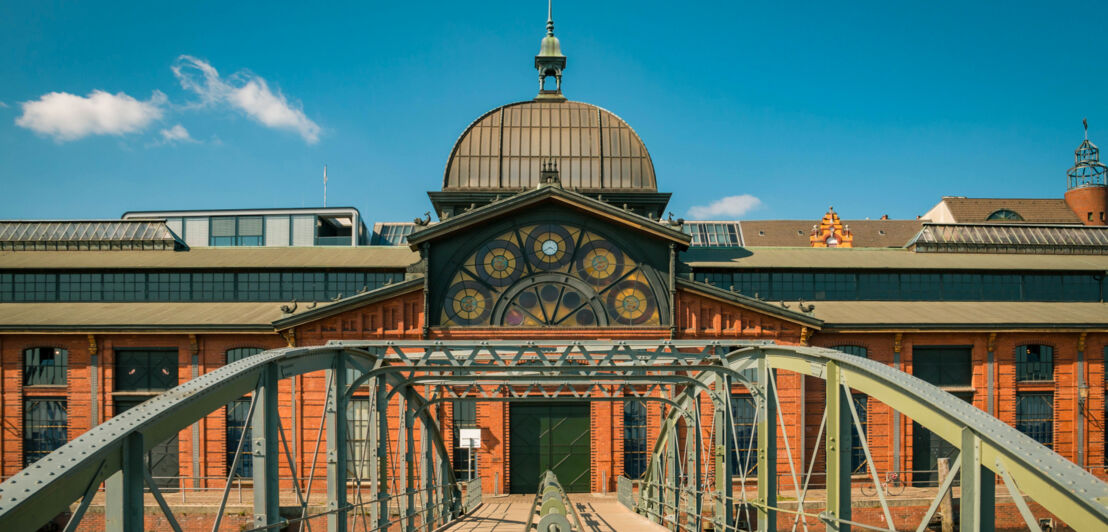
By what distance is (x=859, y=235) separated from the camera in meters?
56.8

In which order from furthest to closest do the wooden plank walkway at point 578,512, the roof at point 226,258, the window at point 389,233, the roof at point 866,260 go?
1. the window at point 389,233
2. the roof at point 866,260
3. the roof at point 226,258
4. the wooden plank walkway at point 578,512

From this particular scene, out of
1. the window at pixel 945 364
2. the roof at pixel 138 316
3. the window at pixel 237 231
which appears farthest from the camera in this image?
the window at pixel 237 231

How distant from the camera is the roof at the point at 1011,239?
32219 millimetres

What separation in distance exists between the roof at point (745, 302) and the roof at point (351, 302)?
9157 mm

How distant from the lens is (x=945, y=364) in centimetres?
2703

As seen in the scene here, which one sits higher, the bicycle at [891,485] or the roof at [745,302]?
the roof at [745,302]

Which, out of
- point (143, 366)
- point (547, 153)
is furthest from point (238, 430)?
point (547, 153)

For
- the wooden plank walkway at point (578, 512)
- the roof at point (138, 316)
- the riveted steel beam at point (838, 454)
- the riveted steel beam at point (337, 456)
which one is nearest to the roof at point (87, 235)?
the roof at point (138, 316)

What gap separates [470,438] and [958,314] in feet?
61.0

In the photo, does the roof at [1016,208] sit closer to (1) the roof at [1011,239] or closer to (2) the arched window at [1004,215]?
(2) the arched window at [1004,215]

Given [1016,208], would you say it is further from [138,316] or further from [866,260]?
[138,316]

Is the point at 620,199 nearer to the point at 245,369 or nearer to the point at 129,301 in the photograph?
the point at 129,301

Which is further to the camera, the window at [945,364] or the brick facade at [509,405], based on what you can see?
the window at [945,364]

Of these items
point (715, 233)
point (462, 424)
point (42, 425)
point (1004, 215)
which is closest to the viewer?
point (462, 424)
